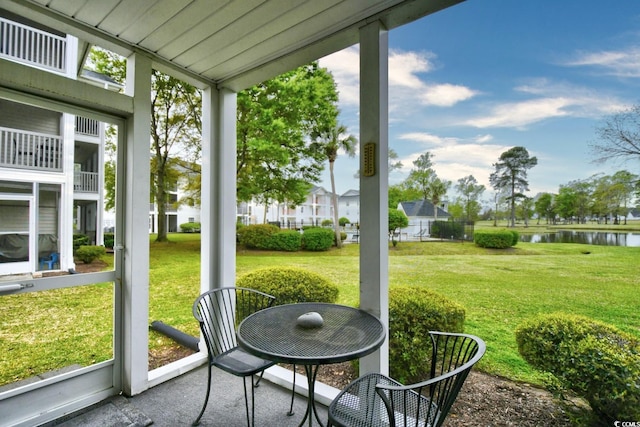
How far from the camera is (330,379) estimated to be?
7.95ft

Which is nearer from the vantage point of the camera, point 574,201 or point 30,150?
point 30,150

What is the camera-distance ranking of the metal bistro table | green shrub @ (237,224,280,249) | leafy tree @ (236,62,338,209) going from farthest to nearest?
leafy tree @ (236,62,338,209), green shrub @ (237,224,280,249), the metal bistro table

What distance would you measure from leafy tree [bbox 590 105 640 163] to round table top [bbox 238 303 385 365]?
5.90 feet

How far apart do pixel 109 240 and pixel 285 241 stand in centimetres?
312

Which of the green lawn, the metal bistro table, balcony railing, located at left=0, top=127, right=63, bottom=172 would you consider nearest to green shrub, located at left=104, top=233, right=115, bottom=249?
the green lawn

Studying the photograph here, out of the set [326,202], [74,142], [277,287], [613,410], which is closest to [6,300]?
[74,142]

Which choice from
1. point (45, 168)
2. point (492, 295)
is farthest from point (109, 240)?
point (492, 295)

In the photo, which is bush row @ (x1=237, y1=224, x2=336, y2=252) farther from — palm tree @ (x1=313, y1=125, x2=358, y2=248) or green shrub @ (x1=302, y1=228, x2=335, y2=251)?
palm tree @ (x1=313, y1=125, x2=358, y2=248)

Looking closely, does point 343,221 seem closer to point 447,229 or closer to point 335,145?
point 335,145

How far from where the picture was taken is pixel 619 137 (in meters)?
1.71

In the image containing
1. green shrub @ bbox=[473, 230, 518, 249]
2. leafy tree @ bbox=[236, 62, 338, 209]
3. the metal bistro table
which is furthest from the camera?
leafy tree @ bbox=[236, 62, 338, 209]

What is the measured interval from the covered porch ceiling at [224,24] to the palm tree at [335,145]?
2.44 m

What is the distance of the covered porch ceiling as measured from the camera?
1683mm

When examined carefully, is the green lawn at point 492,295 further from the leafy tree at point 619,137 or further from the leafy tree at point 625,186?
the leafy tree at point 619,137
